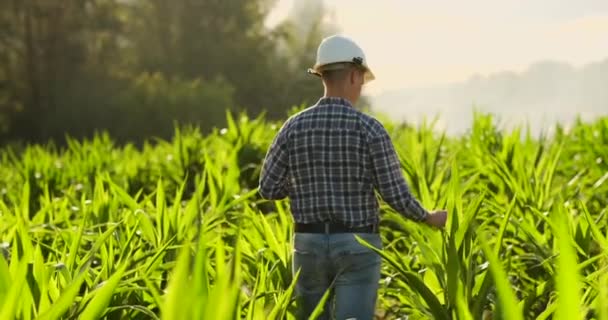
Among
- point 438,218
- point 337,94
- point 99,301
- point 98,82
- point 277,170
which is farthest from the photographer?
point 98,82

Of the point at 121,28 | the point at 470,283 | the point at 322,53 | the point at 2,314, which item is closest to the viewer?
the point at 2,314

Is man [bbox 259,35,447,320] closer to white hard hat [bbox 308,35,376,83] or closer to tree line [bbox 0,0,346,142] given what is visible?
white hard hat [bbox 308,35,376,83]

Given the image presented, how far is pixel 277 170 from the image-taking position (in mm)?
3883

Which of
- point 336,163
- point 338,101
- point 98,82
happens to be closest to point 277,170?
point 336,163

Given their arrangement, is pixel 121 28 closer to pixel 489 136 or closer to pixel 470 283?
pixel 489 136

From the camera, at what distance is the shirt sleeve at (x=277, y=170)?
3.86 meters

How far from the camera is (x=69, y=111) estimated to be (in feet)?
113

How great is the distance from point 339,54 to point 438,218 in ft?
2.60

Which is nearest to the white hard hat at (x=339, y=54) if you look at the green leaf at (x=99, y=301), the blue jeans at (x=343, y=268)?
the blue jeans at (x=343, y=268)

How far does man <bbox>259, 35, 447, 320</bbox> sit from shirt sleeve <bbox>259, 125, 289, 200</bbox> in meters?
0.08

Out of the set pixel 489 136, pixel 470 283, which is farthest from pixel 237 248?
pixel 489 136

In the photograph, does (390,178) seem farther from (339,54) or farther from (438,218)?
(339,54)

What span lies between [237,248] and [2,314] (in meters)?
0.61

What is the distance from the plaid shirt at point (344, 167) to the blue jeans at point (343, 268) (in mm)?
88
